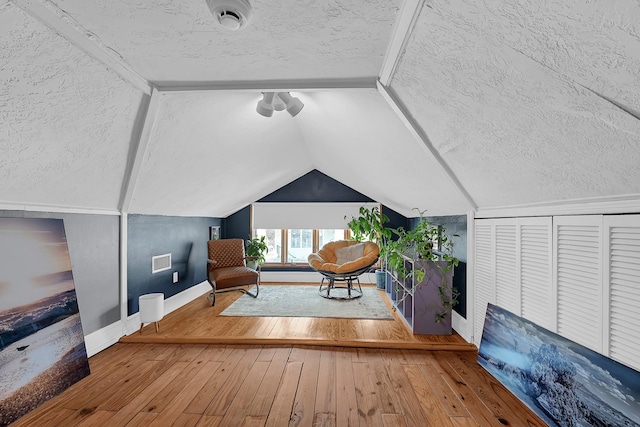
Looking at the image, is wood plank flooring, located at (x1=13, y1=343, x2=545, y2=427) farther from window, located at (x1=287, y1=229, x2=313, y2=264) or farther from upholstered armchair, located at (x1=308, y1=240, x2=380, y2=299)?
window, located at (x1=287, y1=229, x2=313, y2=264)

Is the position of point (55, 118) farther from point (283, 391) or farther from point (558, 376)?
point (558, 376)

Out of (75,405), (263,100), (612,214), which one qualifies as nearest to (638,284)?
(612,214)

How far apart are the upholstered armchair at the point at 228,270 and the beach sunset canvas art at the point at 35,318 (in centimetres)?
176

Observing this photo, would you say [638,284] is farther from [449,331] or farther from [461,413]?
[449,331]

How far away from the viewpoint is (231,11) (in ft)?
3.92

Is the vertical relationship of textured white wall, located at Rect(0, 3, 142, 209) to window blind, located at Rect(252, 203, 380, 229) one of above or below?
above

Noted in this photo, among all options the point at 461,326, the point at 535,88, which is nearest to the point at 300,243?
the point at 461,326

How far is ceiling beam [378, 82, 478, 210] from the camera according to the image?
191cm

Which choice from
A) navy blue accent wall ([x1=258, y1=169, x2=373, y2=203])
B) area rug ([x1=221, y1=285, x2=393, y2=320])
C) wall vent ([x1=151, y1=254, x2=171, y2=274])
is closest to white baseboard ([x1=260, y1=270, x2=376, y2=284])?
area rug ([x1=221, y1=285, x2=393, y2=320])

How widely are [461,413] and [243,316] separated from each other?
2.51 metres

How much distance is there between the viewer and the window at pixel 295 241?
5715 millimetres

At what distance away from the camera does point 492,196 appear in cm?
237

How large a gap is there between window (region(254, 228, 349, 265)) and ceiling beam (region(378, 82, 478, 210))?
3.31 m

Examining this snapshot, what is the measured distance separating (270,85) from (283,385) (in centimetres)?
219
